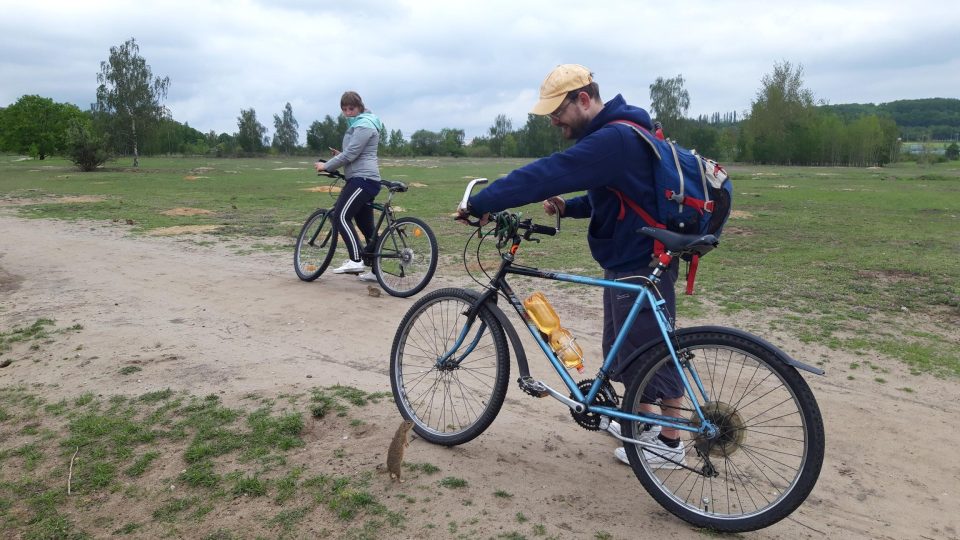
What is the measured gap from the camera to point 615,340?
341cm

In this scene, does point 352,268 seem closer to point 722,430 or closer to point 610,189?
point 610,189

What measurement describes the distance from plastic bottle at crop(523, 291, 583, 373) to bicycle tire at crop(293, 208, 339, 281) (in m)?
5.07

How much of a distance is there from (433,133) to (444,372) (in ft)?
427

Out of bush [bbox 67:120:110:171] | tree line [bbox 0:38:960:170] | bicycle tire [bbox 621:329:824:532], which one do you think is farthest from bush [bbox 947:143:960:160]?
bicycle tire [bbox 621:329:824:532]

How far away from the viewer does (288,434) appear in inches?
155

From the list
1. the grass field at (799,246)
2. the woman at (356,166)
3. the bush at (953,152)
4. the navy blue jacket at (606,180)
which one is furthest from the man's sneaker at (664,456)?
the bush at (953,152)

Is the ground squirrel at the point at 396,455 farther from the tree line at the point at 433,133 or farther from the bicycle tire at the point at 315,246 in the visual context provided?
the tree line at the point at 433,133

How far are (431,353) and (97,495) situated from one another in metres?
1.88

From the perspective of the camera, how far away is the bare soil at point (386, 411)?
318 cm

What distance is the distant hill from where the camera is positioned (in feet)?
474

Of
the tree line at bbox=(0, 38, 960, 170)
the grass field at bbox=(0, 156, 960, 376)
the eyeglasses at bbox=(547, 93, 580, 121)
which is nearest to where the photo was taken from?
the eyeglasses at bbox=(547, 93, 580, 121)

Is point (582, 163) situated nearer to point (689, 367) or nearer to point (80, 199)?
point (689, 367)

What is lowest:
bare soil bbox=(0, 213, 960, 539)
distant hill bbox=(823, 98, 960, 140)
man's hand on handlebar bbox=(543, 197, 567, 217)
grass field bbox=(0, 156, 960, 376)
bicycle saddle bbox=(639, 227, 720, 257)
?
bare soil bbox=(0, 213, 960, 539)

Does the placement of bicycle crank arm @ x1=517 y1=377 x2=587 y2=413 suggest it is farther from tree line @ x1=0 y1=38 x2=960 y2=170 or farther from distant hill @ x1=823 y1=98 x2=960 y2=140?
distant hill @ x1=823 y1=98 x2=960 y2=140
